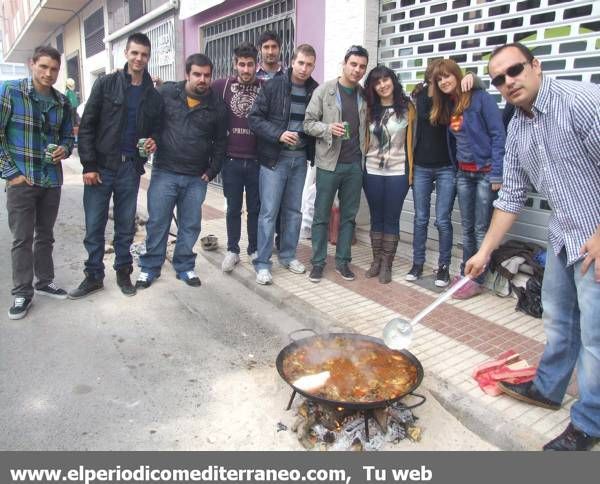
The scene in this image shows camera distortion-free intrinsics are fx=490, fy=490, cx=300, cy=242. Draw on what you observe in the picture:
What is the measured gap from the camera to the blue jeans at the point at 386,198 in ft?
16.6

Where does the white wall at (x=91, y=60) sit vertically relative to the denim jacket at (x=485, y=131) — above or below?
above

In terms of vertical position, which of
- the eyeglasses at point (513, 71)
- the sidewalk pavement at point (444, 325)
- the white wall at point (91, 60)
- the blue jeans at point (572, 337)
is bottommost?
the sidewalk pavement at point (444, 325)

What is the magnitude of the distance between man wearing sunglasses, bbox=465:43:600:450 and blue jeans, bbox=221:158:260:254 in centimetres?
311

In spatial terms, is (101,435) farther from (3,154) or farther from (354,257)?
→ (354,257)

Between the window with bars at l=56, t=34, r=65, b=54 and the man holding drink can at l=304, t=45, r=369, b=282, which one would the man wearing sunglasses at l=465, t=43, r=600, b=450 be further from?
the window with bars at l=56, t=34, r=65, b=54

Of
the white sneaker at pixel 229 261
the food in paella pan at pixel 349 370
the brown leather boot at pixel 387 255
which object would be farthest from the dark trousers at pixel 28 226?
the brown leather boot at pixel 387 255

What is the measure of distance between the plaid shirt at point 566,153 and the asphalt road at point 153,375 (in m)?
1.41

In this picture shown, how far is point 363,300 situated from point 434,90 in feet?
6.96

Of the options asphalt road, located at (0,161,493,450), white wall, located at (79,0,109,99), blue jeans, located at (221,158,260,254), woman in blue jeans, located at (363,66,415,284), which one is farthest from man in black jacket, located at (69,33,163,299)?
white wall, located at (79,0,109,99)

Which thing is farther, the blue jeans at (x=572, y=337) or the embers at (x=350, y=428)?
the embers at (x=350, y=428)

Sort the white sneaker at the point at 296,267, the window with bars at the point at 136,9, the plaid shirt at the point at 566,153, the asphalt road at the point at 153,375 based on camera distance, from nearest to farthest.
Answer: the plaid shirt at the point at 566,153
the asphalt road at the point at 153,375
the white sneaker at the point at 296,267
the window with bars at the point at 136,9

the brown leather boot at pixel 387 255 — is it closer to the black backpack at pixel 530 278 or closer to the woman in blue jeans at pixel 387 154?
the woman in blue jeans at pixel 387 154

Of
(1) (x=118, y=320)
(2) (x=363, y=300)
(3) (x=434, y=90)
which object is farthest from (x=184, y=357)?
(3) (x=434, y=90)

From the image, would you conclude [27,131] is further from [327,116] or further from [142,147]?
[327,116]
